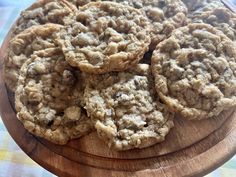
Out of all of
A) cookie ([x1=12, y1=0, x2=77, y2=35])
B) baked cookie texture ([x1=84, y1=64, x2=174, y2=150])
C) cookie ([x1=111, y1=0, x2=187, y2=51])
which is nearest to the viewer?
baked cookie texture ([x1=84, y1=64, x2=174, y2=150])

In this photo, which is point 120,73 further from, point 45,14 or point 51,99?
point 45,14

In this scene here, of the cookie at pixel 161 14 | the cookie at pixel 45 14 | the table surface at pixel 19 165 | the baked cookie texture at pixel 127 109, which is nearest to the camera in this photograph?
the baked cookie texture at pixel 127 109

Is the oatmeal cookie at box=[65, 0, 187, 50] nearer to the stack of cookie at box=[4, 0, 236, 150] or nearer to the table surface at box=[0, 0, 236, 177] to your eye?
the stack of cookie at box=[4, 0, 236, 150]

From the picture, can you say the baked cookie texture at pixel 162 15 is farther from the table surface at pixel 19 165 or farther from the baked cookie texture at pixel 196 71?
the table surface at pixel 19 165

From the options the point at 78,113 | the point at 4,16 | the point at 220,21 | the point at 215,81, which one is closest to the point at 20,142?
the point at 78,113

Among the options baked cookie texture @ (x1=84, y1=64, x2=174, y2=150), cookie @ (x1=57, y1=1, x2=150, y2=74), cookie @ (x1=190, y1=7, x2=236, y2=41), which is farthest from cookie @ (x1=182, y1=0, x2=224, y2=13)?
baked cookie texture @ (x1=84, y1=64, x2=174, y2=150)

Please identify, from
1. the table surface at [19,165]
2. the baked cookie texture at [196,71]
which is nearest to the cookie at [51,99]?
the baked cookie texture at [196,71]

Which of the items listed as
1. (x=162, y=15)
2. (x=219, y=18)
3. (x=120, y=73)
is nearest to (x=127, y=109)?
(x=120, y=73)
